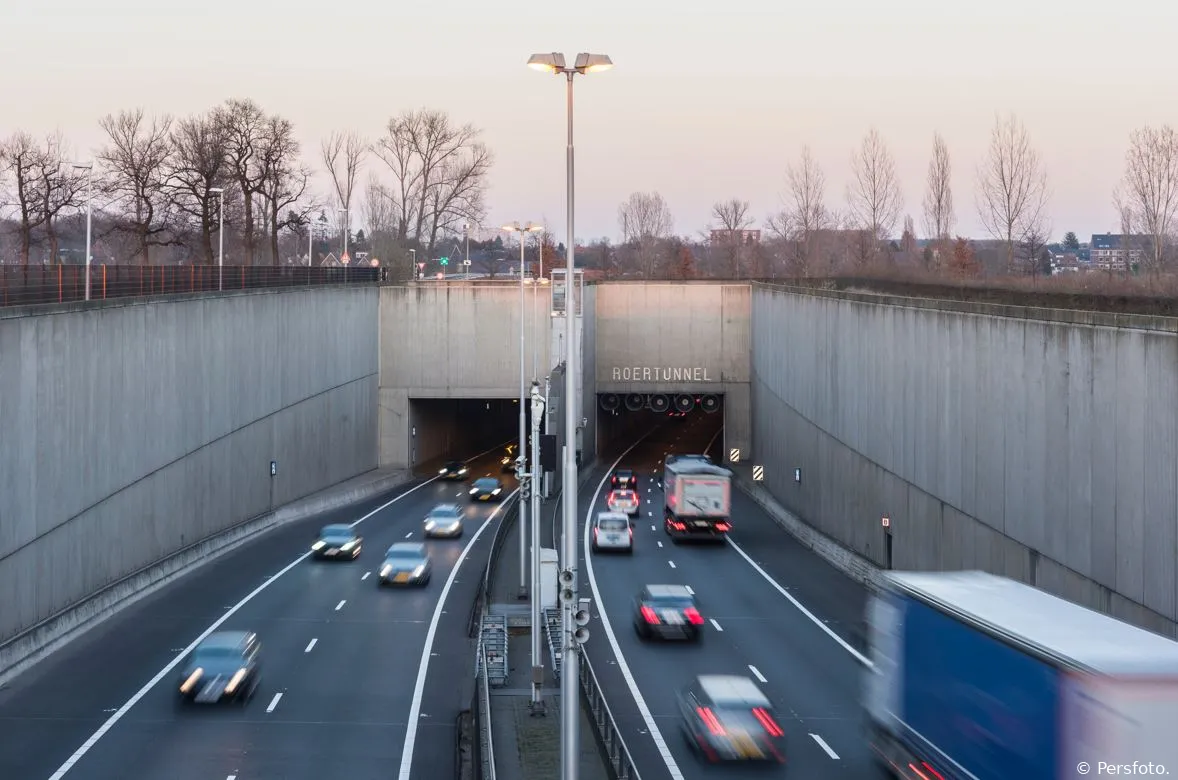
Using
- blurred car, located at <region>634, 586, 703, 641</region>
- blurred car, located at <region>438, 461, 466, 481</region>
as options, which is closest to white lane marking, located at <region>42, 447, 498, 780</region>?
blurred car, located at <region>634, 586, 703, 641</region>

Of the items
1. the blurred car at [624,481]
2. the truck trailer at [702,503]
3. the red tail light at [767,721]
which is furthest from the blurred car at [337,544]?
the red tail light at [767,721]

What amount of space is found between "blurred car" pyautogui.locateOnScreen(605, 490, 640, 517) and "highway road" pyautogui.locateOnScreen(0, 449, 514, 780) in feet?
42.6

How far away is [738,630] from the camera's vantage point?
32031 mm

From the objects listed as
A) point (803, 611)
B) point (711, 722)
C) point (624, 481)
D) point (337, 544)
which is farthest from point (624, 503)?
point (711, 722)

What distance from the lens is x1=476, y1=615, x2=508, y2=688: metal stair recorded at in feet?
87.5

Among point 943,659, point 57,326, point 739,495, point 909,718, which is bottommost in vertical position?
point 739,495

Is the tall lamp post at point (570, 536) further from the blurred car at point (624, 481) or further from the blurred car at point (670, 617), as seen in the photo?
the blurred car at point (624, 481)

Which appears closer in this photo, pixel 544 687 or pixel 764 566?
pixel 544 687

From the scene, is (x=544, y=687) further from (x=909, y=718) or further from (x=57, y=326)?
(x=57, y=326)

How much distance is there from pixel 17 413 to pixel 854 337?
84.9 ft

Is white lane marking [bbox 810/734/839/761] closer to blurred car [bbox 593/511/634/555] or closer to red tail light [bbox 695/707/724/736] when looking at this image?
red tail light [bbox 695/707/724/736]

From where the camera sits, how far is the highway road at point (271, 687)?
70.2 ft

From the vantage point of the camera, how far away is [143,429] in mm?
36656

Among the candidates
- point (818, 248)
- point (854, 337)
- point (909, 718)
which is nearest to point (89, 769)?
point (909, 718)
